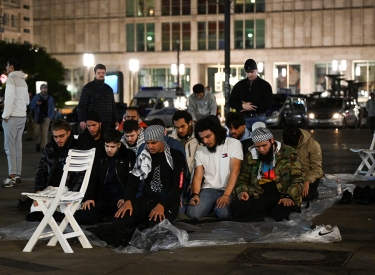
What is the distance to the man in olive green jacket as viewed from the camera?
12094mm

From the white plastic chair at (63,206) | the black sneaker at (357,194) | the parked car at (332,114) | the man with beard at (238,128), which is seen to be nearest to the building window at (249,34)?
the parked car at (332,114)

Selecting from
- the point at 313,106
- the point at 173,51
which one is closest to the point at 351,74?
the point at 173,51

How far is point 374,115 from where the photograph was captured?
122 feet

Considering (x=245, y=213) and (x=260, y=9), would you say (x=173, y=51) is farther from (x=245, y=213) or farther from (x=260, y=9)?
(x=245, y=213)

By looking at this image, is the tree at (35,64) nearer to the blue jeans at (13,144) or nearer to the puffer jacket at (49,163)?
the blue jeans at (13,144)

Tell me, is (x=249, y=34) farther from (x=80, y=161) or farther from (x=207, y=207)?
(x=80, y=161)

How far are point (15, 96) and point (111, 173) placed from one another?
4503 millimetres

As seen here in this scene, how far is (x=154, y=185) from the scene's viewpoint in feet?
32.6

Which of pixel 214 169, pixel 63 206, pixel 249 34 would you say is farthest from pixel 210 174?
pixel 249 34

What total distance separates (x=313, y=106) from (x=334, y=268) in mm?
41737

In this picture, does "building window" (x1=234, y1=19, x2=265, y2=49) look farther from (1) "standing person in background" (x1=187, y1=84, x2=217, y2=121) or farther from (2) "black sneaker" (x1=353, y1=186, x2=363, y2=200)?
(2) "black sneaker" (x1=353, y1=186, x2=363, y2=200)

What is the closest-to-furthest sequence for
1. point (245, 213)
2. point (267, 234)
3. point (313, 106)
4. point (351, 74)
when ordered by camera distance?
point (267, 234) → point (245, 213) → point (313, 106) → point (351, 74)

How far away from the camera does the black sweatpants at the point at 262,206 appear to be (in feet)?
34.6

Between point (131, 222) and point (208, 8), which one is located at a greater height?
point (208, 8)
